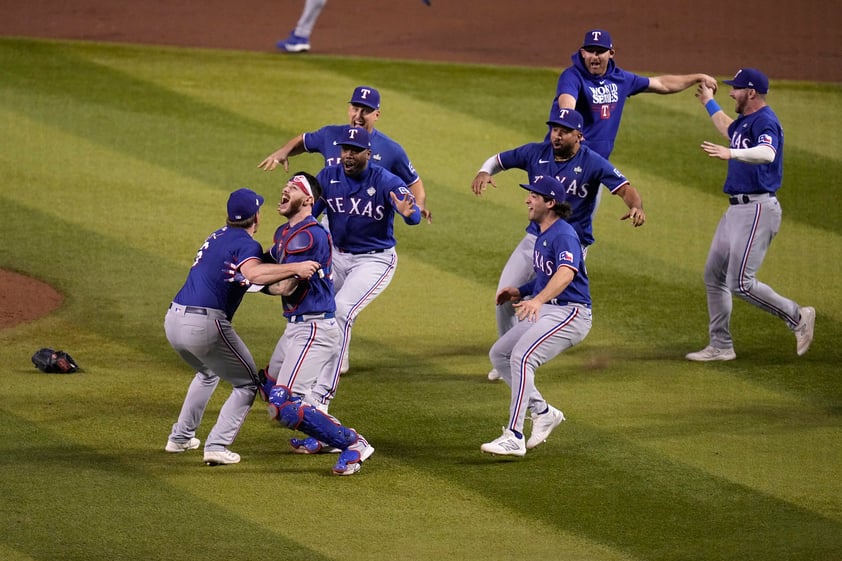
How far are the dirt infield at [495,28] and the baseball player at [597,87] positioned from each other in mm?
8261

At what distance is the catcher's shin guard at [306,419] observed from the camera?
777 centimetres

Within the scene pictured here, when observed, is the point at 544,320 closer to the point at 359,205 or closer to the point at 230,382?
the point at 359,205

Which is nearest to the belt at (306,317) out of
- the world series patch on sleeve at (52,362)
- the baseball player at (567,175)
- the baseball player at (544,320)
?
the baseball player at (544,320)

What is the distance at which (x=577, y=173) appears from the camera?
370 inches

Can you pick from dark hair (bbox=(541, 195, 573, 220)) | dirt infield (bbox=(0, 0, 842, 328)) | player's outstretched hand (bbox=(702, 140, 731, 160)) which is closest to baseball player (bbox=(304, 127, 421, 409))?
dark hair (bbox=(541, 195, 573, 220))

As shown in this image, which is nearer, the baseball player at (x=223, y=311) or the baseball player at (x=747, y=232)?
the baseball player at (x=223, y=311)

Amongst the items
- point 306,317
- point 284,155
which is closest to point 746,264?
point 284,155

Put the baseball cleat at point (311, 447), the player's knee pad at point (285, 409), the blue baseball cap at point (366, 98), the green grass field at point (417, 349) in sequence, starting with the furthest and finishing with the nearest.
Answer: the blue baseball cap at point (366, 98) < the baseball cleat at point (311, 447) < the player's knee pad at point (285, 409) < the green grass field at point (417, 349)

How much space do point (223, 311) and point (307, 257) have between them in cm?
59

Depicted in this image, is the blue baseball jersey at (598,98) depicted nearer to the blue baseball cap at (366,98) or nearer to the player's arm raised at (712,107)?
the player's arm raised at (712,107)

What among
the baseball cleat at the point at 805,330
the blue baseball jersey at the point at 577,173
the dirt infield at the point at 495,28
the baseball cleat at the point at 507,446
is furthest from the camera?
the dirt infield at the point at 495,28

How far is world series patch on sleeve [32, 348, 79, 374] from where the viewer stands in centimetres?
967

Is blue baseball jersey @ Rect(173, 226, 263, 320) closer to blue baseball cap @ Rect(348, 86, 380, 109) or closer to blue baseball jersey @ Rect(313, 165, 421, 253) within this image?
blue baseball jersey @ Rect(313, 165, 421, 253)

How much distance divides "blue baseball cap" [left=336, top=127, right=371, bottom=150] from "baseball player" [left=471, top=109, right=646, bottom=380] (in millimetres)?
899
